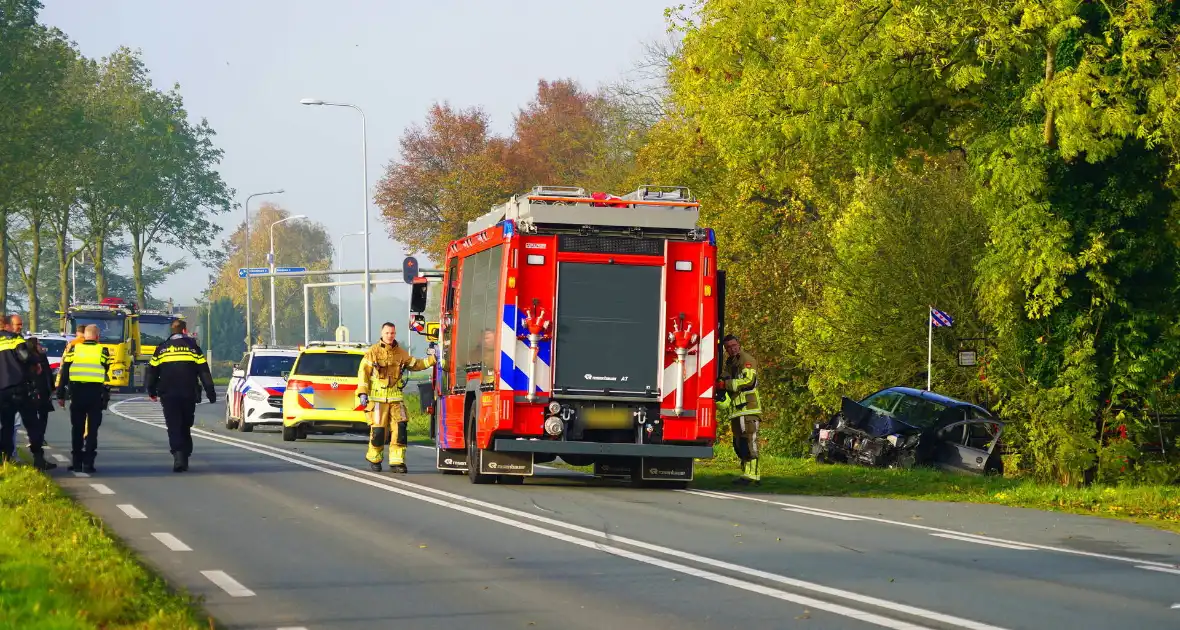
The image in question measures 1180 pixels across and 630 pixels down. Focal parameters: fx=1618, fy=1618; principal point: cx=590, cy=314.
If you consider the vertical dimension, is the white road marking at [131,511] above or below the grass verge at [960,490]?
above

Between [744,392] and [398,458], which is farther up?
→ [744,392]

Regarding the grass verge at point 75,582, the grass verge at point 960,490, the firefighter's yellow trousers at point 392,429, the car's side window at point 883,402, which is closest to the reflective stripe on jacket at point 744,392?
the grass verge at point 960,490

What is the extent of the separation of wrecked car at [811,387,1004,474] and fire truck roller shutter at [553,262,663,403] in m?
7.40

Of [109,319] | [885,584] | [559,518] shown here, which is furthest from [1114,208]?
[109,319]

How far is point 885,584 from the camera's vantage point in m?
10.2

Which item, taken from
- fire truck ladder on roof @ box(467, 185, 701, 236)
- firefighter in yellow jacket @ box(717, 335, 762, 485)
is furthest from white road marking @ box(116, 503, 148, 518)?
firefighter in yellow jacket @ box(717, 335, 762, 485)

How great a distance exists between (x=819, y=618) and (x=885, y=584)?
1.52 meters

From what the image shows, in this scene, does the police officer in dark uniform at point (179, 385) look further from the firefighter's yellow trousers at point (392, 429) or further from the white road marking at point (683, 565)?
the firefighter's yellow trousers at point (392, 429)

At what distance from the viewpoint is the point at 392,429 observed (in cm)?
2025

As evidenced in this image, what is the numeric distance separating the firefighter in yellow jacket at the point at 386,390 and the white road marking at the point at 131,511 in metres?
5.32

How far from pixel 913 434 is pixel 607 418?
7872mm

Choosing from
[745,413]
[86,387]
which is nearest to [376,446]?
[86,387]

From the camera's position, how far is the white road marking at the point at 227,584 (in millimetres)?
9617

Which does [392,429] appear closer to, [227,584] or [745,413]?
[745,413]
